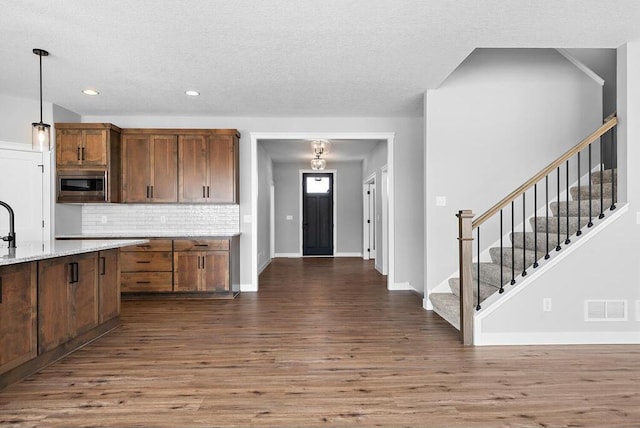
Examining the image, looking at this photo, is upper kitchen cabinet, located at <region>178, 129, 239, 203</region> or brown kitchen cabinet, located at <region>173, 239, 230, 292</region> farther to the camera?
upper kitchen cabinet, located at <region>178, 129, 239, 203</region>

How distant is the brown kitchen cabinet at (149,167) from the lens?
5.31m

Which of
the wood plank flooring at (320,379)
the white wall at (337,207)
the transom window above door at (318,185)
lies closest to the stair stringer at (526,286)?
the wood plank flooring at (320,379)

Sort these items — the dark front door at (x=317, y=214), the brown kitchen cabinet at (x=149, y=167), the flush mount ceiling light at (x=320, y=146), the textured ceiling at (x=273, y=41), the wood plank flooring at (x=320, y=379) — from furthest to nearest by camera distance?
the dark front door at (x=317, y=214), the flush mount ceiling light at (x=320, y=146), the brown kitchen cabinet at (x=149, y=167), the textured ceiling at (x=273, y=41), the wood plank flooring at (x=320, y=379)

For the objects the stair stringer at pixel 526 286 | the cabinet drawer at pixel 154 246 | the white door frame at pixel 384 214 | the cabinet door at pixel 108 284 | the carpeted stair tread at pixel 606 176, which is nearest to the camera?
the stair stringer at pixel 526 286

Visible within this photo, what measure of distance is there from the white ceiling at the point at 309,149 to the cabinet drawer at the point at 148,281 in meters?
3.21

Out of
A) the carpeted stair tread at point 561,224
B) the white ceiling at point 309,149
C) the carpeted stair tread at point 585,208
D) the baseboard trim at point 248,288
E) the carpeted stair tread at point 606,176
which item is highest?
the white ceiling at point 309,149

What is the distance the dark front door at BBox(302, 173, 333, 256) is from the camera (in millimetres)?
10500

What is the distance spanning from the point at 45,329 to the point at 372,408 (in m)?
2.43

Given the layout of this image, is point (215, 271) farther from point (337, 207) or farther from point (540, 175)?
point (337, 207)

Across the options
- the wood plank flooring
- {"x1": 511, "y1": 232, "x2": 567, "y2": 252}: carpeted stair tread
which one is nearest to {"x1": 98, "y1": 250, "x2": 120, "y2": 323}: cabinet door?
the wood plank flooring

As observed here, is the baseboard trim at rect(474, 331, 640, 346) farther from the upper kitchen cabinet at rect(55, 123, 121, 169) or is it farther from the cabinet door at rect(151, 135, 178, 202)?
the upper kitchen cabinet at rect(55, 123, 121, 169)

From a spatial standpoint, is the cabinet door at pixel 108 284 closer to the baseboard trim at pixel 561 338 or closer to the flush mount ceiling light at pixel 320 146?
the baseboard trim at pixel 561 338

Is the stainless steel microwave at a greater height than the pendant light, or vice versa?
the pendant light

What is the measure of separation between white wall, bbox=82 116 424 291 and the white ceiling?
3.95 feet
